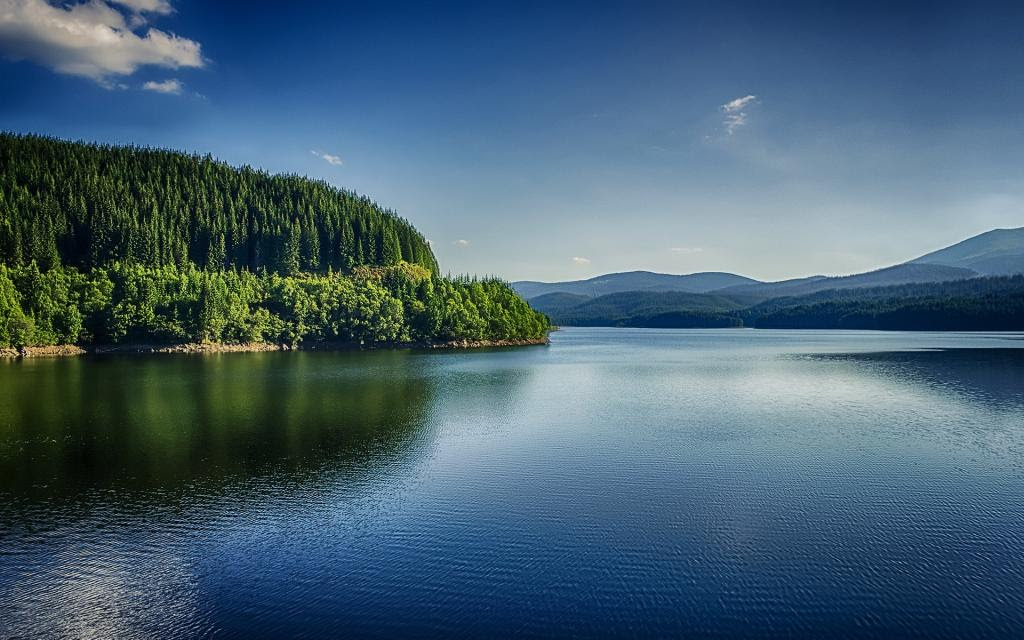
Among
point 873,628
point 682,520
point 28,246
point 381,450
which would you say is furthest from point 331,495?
point 28,246

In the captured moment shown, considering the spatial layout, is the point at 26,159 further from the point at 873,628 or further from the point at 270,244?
the point at 873,628

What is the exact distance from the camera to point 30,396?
3988 centimetres

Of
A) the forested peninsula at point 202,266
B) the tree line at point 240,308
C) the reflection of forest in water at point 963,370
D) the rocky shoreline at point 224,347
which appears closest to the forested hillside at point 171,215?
the forested peninsula at point 202,266

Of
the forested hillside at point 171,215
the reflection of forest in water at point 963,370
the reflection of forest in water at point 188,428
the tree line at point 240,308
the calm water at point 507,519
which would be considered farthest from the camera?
the forested hillside at point 171,215

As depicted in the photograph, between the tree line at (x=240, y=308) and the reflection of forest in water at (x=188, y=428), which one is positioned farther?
the tree line at (x=240, y=308)

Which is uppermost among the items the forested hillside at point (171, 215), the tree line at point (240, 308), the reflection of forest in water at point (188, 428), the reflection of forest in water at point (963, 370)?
the forested hillside at point (171, 215)

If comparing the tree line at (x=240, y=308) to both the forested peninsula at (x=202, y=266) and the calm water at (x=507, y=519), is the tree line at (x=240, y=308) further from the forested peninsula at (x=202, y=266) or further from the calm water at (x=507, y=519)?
the calm water at (x=507, y=519)

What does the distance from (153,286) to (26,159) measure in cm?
5528

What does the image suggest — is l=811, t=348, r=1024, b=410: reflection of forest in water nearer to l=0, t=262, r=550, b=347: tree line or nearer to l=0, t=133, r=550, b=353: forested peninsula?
l=0, t=262, r=550, b=347: tree line

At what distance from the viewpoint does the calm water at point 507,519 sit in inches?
483

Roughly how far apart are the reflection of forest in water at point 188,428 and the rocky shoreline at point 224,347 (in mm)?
28549

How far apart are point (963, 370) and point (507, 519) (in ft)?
187

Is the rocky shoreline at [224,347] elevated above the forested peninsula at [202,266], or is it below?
below

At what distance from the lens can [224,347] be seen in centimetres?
9456
